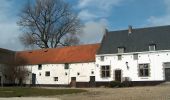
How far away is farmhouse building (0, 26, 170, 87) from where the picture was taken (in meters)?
46.0

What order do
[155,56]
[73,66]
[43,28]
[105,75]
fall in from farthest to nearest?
[43,28]
[73,66]
[105,75]
[155,56]

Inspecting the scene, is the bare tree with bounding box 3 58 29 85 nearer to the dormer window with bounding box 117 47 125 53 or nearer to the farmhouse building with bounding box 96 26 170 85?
the farmhouse building with bounding box 96 26 170 85

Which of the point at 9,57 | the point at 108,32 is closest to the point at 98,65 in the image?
the point at 108,32

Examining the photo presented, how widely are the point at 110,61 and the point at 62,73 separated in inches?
313

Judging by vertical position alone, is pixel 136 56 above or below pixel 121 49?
below

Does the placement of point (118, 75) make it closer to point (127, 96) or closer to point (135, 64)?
point (135, 64)

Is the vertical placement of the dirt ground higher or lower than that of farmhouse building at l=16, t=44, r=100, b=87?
lower

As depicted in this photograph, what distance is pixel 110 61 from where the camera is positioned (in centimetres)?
4897

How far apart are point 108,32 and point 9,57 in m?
16.6

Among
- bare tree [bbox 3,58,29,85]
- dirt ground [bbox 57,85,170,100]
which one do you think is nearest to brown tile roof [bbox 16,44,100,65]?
bare tree [bbox 3,58,29,85]

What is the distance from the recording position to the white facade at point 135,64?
45.3 metres

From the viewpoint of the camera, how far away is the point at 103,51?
50062mm

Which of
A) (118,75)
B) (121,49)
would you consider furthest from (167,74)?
(121,49)

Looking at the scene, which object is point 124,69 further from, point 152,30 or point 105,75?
point 152,30
